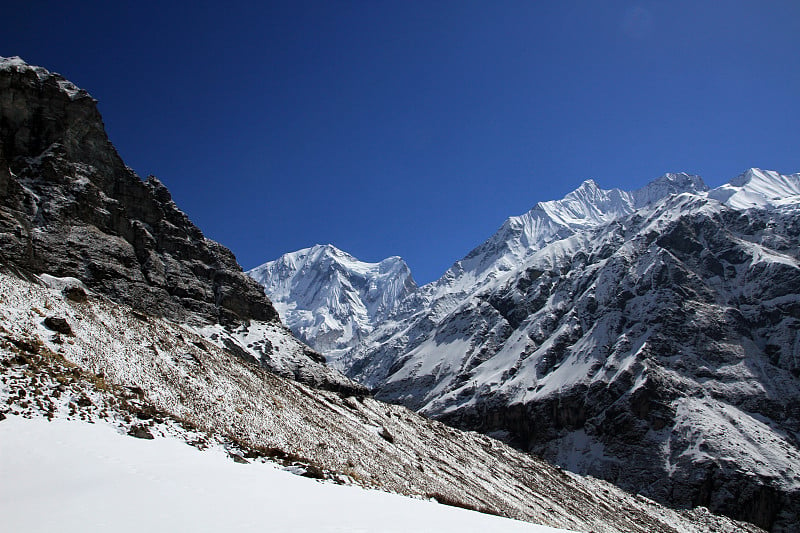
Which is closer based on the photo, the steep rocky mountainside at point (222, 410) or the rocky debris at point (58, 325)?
the steep rocky mountainside at point (222, 410)

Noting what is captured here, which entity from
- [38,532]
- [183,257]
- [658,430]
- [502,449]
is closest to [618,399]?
[658,430]

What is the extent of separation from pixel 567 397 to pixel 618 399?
18.5m

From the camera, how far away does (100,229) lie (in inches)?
3563

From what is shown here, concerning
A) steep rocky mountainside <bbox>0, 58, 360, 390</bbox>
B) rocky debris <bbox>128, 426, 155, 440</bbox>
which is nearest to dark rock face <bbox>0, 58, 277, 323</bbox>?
steep rocky mountainside <bbox>0, 58, 360, 390</bbox>

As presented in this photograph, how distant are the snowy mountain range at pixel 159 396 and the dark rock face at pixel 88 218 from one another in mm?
325

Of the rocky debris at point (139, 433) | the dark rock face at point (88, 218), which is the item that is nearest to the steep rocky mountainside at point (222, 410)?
the rocky debris at point (139, 433)

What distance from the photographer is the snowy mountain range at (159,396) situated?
53.9 ft

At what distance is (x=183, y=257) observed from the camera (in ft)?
354

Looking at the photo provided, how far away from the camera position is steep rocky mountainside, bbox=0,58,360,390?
80500mm

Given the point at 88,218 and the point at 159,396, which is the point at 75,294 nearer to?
the point at 159,396

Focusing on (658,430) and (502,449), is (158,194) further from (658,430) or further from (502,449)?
(658,430)

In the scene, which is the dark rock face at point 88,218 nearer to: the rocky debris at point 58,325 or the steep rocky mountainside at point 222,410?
the steep rocky mountainside at point 222,410

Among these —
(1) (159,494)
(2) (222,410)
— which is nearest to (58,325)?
(2) (222,410)

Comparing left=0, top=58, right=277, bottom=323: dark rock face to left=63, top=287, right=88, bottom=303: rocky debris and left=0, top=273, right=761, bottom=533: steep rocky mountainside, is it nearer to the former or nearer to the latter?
left=0, top=273, right=761, bottom=533: steep rocky mountainside
